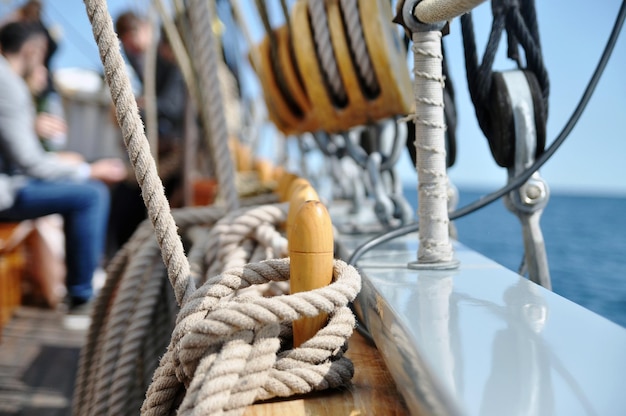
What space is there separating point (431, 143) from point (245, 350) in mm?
350

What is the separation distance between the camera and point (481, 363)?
50cm

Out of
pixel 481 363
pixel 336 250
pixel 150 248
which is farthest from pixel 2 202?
pixel 481 363

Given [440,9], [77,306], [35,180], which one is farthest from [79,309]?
[440,9]

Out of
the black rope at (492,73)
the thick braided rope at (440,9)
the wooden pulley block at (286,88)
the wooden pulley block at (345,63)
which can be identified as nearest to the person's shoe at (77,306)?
the wooden pulley block at (286,88)

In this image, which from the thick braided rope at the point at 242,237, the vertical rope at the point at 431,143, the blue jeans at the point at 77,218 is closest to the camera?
the vertical rope at the point at 431,143

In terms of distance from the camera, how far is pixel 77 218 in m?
2.25

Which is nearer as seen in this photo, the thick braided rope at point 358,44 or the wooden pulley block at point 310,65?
the thick braided rope at point 358,44

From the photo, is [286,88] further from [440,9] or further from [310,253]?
[310,253]

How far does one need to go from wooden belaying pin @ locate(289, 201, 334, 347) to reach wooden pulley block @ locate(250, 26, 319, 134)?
0.87 metres

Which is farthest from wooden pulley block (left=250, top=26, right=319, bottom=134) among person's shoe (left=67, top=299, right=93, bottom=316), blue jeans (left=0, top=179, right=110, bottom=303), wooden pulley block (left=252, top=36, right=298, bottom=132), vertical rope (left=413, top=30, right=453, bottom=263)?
person's shoe (left=67, top=299, right=93, bottom=316)

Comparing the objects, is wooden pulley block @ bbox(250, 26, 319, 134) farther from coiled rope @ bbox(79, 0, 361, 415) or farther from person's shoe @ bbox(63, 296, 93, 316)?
person's shoe @ bbox(63, 296, 93, 316)

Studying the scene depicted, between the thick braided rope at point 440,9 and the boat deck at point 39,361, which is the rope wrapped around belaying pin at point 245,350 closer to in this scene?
the thick braided rope at point 440,9

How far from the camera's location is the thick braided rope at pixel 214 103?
1.09 metres

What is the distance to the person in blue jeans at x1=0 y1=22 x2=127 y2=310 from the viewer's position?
203cm
